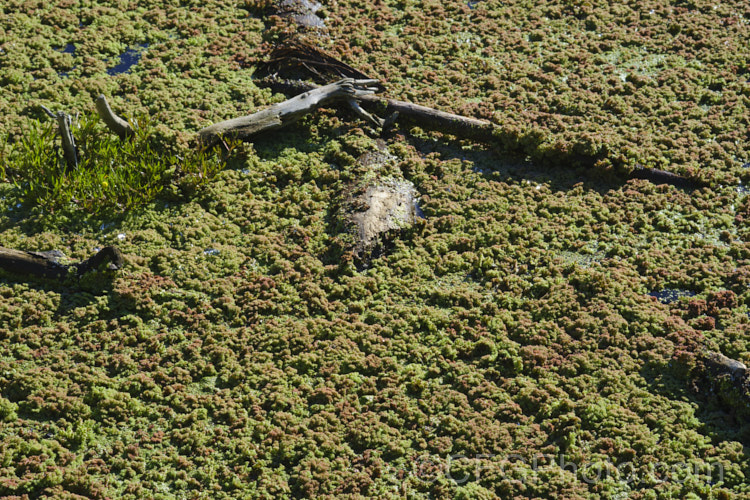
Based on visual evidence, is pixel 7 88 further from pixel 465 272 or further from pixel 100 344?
pixel 465 272

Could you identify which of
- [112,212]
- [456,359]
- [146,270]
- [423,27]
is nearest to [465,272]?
[456,359]

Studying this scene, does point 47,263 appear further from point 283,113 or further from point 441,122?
point 441,122

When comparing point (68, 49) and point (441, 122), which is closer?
point (441, 122)

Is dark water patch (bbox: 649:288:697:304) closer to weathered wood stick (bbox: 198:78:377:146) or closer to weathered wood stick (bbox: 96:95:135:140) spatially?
weathered wood stick (bbox: 198:78:377:146)

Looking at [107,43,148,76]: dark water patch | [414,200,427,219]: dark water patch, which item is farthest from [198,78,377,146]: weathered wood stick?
[107,43,148,76]: dark water patch

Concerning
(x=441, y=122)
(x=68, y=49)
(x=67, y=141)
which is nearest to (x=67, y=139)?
(x=67, y=141)
